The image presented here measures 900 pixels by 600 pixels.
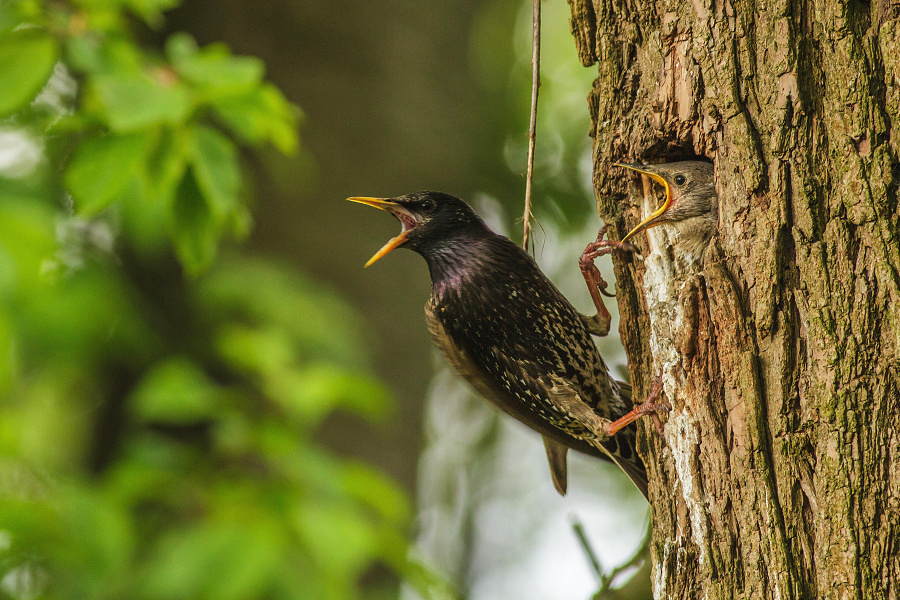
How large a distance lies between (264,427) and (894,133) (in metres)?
2.25

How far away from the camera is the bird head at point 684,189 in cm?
178

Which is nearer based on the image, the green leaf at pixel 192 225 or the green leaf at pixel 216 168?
the green leaf at pixel 216 168

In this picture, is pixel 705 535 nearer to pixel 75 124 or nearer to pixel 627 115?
pixel 627 115

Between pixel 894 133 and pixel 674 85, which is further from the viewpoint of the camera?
pixel 674 85

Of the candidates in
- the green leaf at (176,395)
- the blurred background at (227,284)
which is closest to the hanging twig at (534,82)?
the blurred background at (227,284)

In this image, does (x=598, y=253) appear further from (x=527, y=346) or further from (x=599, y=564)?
(x=599, y=564)

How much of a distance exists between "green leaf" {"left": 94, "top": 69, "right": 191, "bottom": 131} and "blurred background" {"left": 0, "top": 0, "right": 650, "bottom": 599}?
0.03 ft

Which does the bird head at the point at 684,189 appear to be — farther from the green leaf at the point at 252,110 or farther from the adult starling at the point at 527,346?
the green leaf at the point at 252,110

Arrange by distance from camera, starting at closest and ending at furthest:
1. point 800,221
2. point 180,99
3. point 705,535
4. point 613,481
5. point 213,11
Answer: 1. point 800,221
2. point 705,535
3. point 180,99
4. point 213,11
5. point 613,481

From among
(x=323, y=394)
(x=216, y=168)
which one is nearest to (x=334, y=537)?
(x=323, y=394)

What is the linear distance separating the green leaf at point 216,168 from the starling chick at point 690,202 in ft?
3.43

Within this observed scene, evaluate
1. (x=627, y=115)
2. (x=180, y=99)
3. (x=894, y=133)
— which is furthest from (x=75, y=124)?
(x=894, y=133)

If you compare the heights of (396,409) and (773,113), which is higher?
(773,113)

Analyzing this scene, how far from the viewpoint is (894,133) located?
4.45 ft
